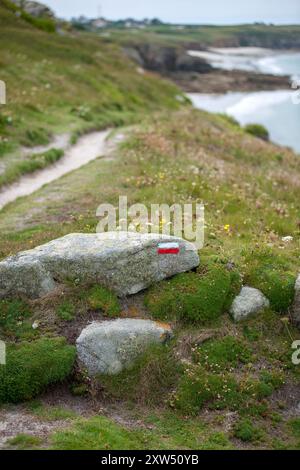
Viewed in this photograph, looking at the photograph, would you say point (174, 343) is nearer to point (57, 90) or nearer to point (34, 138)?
point (34, 138)

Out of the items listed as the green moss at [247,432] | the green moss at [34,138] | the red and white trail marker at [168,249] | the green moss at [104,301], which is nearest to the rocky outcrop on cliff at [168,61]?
the green moss at [34,138]

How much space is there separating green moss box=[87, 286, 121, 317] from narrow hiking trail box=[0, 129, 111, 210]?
9439mm

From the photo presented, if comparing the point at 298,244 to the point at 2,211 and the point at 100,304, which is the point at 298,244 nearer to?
the point at 100,304

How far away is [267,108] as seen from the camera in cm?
7762

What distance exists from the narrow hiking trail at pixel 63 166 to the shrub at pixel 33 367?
1041cm

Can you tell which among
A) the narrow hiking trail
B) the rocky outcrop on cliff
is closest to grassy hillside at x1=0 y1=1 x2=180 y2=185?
the narrow hiking trail

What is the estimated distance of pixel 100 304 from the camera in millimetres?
13133

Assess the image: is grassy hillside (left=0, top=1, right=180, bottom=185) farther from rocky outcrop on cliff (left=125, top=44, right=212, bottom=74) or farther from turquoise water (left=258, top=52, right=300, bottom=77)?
turquoise water (left=258, top=52, right=300, bottom=77)

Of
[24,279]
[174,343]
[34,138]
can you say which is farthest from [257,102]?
[174,343]

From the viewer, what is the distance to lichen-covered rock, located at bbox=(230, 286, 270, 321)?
13477 mm

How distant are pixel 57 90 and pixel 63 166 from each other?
16.8 m

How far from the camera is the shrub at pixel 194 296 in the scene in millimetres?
13211

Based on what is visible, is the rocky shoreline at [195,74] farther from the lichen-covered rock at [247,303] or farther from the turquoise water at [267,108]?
the lichen-covered rock at [247,303]

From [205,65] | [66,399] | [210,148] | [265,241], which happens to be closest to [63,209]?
[265,241]
